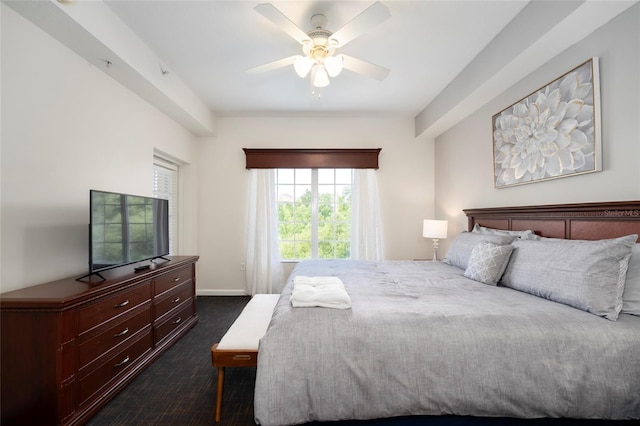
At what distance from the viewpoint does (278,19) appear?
1793mm

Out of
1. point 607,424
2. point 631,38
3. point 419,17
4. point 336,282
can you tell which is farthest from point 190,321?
point 631,38

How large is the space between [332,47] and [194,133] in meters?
2.79

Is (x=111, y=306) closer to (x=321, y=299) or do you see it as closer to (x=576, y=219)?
(x=321, y=299)

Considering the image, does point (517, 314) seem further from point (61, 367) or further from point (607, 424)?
point (61, 367)

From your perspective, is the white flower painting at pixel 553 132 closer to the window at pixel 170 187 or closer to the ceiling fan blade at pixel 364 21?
the ceiling fan blade at pixel 364 21

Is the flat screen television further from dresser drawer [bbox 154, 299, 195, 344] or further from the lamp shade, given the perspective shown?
the lamp shade

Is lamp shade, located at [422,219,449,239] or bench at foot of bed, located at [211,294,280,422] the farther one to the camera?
lamp shade, located at [422,219,449,239]

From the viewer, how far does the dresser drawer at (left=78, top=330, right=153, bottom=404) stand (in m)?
1.63

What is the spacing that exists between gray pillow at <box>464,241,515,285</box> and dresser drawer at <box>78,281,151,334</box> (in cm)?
270

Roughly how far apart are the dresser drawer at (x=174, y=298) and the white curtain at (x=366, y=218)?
7.55 feet

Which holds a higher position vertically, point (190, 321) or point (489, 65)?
point (489, 65)

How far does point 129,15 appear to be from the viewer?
2.08 meters

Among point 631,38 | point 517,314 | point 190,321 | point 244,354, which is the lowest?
point 190,321

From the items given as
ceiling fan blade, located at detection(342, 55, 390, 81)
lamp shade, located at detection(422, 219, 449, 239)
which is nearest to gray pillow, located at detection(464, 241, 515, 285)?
lamp shade, located at detection(422, 219, 449, 239)
